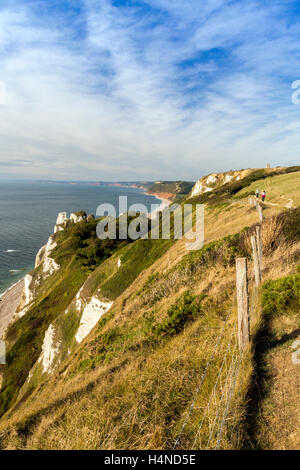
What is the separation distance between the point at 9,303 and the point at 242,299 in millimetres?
72790

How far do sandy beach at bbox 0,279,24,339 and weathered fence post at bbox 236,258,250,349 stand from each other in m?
64.7

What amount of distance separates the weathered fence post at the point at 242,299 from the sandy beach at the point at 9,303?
212 ft

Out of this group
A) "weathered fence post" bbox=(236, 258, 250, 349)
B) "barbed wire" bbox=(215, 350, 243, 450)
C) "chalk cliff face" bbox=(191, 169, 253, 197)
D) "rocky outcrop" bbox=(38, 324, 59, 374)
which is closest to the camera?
"barbed wire" bbox=(215, 350, 243, 450)

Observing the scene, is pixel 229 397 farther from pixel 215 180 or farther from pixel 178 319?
pixel 215 180

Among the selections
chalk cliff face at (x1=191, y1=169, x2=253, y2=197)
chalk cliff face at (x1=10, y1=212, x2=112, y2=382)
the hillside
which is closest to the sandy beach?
chalk cliff face at (x1=10, y1=212, x2=112, y2=382)

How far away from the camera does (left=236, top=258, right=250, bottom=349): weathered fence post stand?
5.03 meters

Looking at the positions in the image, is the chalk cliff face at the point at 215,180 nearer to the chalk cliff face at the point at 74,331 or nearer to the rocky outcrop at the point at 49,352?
the chalk cliff face at the point at 74,331

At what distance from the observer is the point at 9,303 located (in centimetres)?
6134

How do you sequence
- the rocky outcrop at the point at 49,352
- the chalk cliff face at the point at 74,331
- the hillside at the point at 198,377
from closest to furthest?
the hillside at the point at 198,377 → the chalk cliff face at the point at 74,331 → the rocky outcrop at the point at 49,352

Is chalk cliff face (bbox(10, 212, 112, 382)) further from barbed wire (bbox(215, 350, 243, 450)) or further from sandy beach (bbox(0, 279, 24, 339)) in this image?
sandy beach (bbox(0, 279, 24, 339))

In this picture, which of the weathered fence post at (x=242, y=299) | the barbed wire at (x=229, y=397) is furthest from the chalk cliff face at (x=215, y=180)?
the barbed wire at (x=229, y=397)

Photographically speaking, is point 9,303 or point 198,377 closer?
point 198,377

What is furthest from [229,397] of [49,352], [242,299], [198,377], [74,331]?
[49,352]

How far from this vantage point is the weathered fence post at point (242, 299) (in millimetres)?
5031
